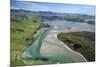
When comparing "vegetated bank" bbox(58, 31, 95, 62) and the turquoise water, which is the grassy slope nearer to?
the turquoise water

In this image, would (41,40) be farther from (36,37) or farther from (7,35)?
(7,35)

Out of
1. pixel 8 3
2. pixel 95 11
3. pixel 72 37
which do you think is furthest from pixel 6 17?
pixel 95 11

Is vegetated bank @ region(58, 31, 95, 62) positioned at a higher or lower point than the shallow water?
lower

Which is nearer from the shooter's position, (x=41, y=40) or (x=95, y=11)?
(x=41, y=40)

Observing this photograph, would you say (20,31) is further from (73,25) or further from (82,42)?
(82,42)

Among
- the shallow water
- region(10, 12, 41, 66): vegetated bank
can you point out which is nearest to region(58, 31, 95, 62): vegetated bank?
the shallow water

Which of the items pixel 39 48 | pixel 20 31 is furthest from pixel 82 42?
pixel 20 31
